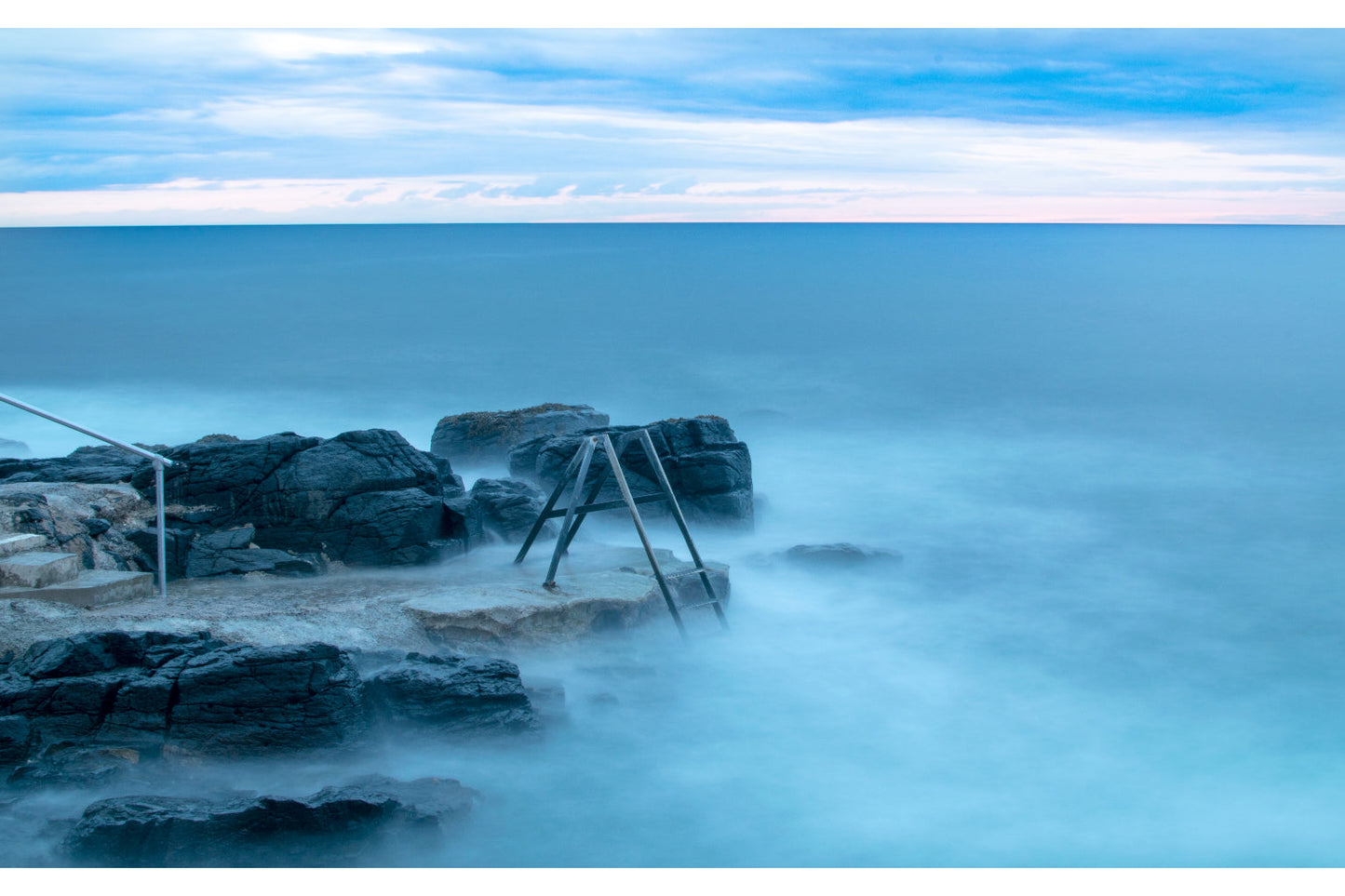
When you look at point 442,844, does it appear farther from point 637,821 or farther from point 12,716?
point 12,716

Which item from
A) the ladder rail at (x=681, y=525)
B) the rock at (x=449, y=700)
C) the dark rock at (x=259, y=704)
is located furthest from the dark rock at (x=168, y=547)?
the ladder rail at (x=681, y=525)

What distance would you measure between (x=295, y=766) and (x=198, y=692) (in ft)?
2.67

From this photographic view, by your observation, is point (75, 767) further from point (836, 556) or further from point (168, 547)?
point (836, 556)

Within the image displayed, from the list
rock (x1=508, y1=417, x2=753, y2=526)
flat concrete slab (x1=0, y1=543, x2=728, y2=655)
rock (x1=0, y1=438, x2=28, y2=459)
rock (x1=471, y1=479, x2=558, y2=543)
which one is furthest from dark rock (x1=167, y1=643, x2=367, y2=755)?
rock (x1=0, y1=438, x2=28, y2=459)

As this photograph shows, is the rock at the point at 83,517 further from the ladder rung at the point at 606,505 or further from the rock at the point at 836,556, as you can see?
the rock at the point at 836,556

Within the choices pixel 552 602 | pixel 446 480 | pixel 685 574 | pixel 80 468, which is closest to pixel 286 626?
pixel 552 602

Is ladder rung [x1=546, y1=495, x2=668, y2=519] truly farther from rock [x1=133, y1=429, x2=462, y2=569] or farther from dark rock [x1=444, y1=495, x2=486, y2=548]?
rock [x1=133, y1=429, x2=462, y2=569]

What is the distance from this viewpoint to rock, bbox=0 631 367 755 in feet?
24.3

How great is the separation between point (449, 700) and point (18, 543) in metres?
4.16

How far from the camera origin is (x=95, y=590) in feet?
29.6

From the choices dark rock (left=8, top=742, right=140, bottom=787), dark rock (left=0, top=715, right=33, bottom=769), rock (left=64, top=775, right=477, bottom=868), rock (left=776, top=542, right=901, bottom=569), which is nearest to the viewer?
rock (left=64, top=775, right=477, bottom=868)

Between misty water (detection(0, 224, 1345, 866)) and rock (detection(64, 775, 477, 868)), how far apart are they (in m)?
0.21

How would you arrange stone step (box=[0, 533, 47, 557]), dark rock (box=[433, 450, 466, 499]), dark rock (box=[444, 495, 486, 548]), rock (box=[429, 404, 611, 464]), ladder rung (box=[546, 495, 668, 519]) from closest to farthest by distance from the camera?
stone step (box=[0, 533, 47, 557]), ladder rung (box=[546, 495, 668, 519]), dark rock (box=[444, 495, 486, 548]), dark rock (box=[433, 450, 466, 499]), rock (box=[429, 404, 611, 464])

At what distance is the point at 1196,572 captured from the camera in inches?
505
